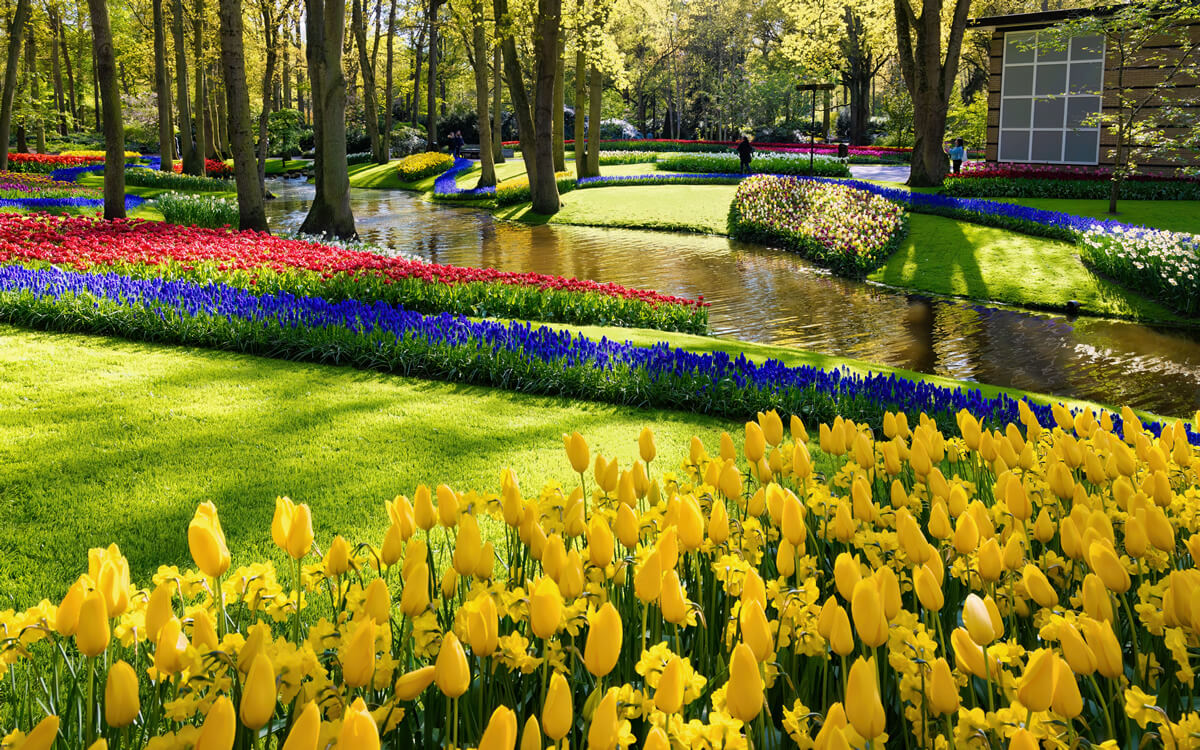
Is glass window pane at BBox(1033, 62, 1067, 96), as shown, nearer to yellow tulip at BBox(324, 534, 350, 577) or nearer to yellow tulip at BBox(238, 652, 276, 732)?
yellow tulip at BBox(324, 534, 350, 577)

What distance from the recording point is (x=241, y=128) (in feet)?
54.1

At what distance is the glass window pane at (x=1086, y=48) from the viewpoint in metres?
28.2

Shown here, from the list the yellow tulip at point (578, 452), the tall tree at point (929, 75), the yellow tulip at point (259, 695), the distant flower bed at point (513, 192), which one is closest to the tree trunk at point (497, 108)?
the distant flower bed at point (513, 192)

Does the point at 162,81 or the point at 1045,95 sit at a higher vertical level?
the point at 162,81

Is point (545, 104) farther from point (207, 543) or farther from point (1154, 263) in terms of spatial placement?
point (207, 543)

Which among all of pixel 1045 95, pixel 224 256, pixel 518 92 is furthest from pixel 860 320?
pixel 1045 95

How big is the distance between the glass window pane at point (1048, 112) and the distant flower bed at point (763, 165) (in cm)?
665

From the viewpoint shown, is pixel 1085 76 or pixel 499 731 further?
pixel 1085 76

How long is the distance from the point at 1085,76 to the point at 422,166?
84.7 ft

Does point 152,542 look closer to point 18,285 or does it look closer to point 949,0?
point 18,285

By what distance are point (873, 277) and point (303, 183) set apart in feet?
113

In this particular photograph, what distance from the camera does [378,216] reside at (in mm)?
26891

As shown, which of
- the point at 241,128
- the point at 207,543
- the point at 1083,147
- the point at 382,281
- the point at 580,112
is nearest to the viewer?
the point at 207,543

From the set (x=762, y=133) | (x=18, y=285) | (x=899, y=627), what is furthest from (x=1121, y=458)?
(x=762, y=133)
